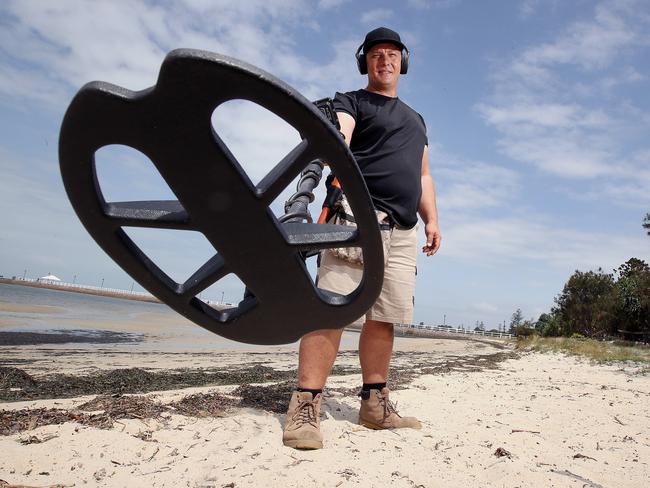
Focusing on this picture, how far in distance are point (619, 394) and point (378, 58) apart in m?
4.18

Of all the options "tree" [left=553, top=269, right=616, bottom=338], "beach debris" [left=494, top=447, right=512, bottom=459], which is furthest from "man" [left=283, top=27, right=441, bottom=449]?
"tree" [left=553, top=269, right=616, bottom=338]

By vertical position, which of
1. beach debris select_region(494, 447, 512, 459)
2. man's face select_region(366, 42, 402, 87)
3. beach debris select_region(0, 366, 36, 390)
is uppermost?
man's face select_region(366, 42, 402, 87)

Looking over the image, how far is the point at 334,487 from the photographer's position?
182 cm

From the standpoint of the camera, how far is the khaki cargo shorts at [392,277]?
8.41 feet

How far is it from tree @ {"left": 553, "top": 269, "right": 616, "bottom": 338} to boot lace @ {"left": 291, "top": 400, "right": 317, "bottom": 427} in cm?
3127

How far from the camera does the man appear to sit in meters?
2.55

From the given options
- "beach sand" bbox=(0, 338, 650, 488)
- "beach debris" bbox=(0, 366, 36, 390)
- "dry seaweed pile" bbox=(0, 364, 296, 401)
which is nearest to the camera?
"beach sand" bbox=(0, 338, 650, 488)

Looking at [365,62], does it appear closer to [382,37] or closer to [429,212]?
[382,37]

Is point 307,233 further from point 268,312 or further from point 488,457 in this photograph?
point 488,457

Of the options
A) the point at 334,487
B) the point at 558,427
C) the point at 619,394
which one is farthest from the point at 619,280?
the point at 334,487

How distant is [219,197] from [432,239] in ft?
7.08

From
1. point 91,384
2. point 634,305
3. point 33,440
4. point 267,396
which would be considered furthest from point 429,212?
point 634,305

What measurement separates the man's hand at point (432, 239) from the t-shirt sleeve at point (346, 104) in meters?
0.98

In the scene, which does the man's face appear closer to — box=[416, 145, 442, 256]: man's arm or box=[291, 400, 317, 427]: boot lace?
box=[416, 145, 442, 256]: man's arm
